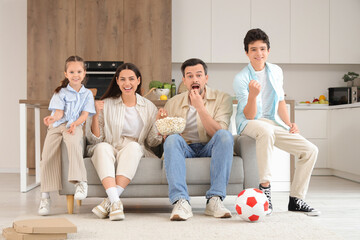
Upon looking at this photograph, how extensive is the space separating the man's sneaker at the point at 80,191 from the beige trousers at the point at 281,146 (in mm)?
1098

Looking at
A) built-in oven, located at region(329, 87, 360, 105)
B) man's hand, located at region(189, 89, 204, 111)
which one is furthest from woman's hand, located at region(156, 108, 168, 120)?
built-in oven, located at region(329, 87, 360, 105)

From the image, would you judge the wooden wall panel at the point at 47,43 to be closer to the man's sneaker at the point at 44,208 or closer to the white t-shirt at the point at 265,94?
the man's sneaker at the point at 44,208

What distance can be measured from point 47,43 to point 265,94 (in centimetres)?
349

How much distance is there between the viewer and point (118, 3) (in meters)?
5.86

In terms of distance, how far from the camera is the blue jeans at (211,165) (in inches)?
112

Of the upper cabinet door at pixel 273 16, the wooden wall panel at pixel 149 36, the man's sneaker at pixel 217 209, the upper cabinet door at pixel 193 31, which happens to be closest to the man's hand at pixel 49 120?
the man's sneaker at pixel 217 209

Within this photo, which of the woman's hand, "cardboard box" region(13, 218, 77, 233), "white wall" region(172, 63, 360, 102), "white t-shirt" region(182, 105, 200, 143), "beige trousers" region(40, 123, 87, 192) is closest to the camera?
"cardboard box" region(13, 218, 77, 233)

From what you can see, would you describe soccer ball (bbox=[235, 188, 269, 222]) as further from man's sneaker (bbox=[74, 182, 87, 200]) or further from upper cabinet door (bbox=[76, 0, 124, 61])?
upper cabinet door (bbox=[76, 0, 124, 61])

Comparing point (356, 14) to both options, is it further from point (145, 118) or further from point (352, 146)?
point (145, 118)

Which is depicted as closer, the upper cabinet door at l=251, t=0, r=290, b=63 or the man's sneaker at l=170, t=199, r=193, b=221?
the man's sneaker at l=170, t=199, r=193, b=221

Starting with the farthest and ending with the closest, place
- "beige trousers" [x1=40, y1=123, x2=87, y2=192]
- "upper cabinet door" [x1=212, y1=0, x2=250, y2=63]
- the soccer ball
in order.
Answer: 1. "upper cabinet door" [x1=212, y1=0, x2=250, y2=63]
2. "beige trousers" [x1=40, y1=123, x2=87, y2=192]
3. the soccer ball

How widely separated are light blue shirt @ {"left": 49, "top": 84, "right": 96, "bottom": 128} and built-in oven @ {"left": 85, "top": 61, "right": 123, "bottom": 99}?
103 inches

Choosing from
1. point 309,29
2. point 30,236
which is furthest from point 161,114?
point 309,29

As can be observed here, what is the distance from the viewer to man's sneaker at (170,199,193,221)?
9.10 ft
